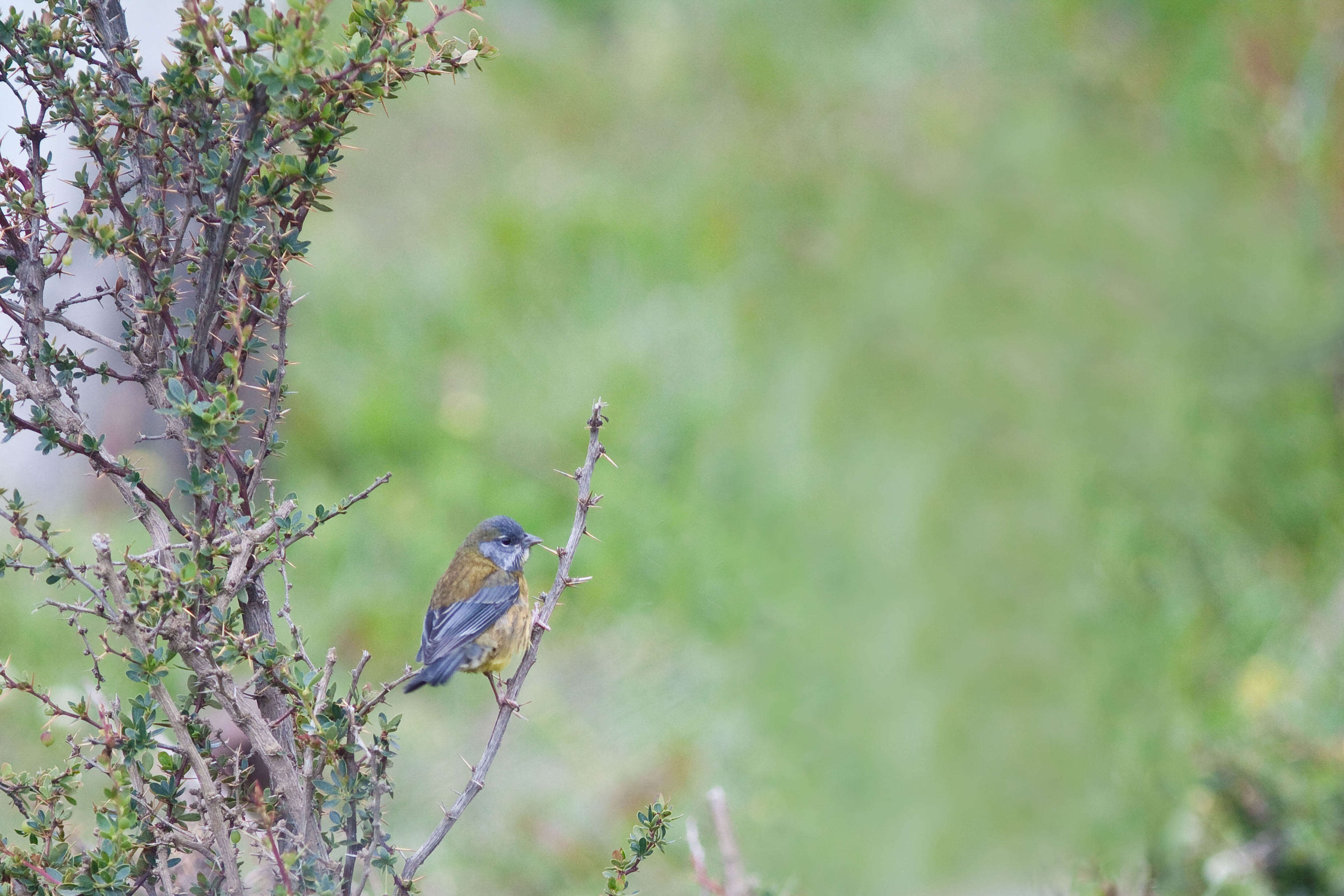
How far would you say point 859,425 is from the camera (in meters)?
6.10

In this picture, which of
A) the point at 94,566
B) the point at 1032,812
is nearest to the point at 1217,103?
the point at 1032,812

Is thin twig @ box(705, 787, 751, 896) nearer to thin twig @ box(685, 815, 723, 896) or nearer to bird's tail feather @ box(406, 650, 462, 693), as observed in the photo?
thin twig @ box(685, 815, 723, 896)

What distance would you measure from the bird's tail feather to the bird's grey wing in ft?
0.05

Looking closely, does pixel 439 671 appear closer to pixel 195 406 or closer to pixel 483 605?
pixel 483 605

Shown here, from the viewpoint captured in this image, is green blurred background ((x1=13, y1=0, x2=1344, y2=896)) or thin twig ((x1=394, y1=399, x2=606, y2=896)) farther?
green blurred background ((x1=13, y1=0, x2=1344, y2=896))

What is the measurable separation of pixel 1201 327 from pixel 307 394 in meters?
4.72

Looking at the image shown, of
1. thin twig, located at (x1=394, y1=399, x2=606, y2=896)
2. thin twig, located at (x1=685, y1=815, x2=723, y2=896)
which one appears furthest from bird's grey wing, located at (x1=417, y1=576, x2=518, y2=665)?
thin twig, located at (x1=685, y1=815, x2=723, y2=896)

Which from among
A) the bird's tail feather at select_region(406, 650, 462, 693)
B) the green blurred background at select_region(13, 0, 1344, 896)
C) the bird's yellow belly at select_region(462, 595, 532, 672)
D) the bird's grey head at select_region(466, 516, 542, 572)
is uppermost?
the green blurred background at select_region(13, 0, 1344, 896)

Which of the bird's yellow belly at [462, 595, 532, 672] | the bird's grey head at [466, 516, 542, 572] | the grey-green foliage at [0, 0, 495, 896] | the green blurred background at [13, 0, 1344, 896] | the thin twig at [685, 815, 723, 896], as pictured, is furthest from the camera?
the green blurred background at [13, 0, 1344, 896]

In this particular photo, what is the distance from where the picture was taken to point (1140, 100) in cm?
783

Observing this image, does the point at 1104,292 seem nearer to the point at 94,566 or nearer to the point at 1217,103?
the point at 1217,103

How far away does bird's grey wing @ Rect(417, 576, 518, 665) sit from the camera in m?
2.55

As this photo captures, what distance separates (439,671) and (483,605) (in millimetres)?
298

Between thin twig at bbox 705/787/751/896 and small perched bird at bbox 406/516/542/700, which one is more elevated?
small perched bird at bbox 406/516/542/700
